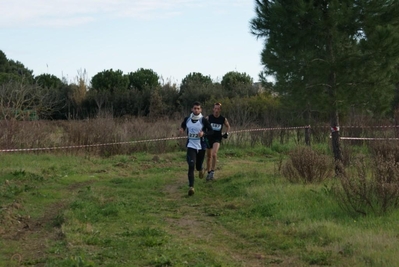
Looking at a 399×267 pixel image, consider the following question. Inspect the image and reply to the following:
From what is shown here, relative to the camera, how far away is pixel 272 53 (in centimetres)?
1205

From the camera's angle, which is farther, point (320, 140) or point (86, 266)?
point (320, 140)

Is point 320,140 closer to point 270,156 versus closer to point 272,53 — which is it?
point 270,156

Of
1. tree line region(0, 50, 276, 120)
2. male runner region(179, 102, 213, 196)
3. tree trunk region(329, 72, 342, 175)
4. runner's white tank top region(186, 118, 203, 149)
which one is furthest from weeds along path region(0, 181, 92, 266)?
tree line region(0, 50, 276, 120)

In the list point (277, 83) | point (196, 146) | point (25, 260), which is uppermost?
point (277, 83)

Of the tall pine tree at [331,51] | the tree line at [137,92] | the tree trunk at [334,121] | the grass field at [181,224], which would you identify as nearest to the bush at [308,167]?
the grass field at [181,224]

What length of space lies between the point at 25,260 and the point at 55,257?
14.3 inches

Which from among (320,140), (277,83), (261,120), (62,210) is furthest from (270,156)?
(62,210)

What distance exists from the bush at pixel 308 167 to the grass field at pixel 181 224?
0.37 metres

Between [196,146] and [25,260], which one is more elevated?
[196,146]

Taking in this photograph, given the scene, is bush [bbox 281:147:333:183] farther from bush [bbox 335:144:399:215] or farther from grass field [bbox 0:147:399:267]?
bush [bbox 335:144:399:215]

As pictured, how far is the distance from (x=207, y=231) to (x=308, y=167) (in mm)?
3970

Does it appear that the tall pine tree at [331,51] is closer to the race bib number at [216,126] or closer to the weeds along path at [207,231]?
the race bib number at [216,126]

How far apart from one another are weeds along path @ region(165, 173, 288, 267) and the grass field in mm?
14

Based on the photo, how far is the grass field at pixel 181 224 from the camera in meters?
6.41
